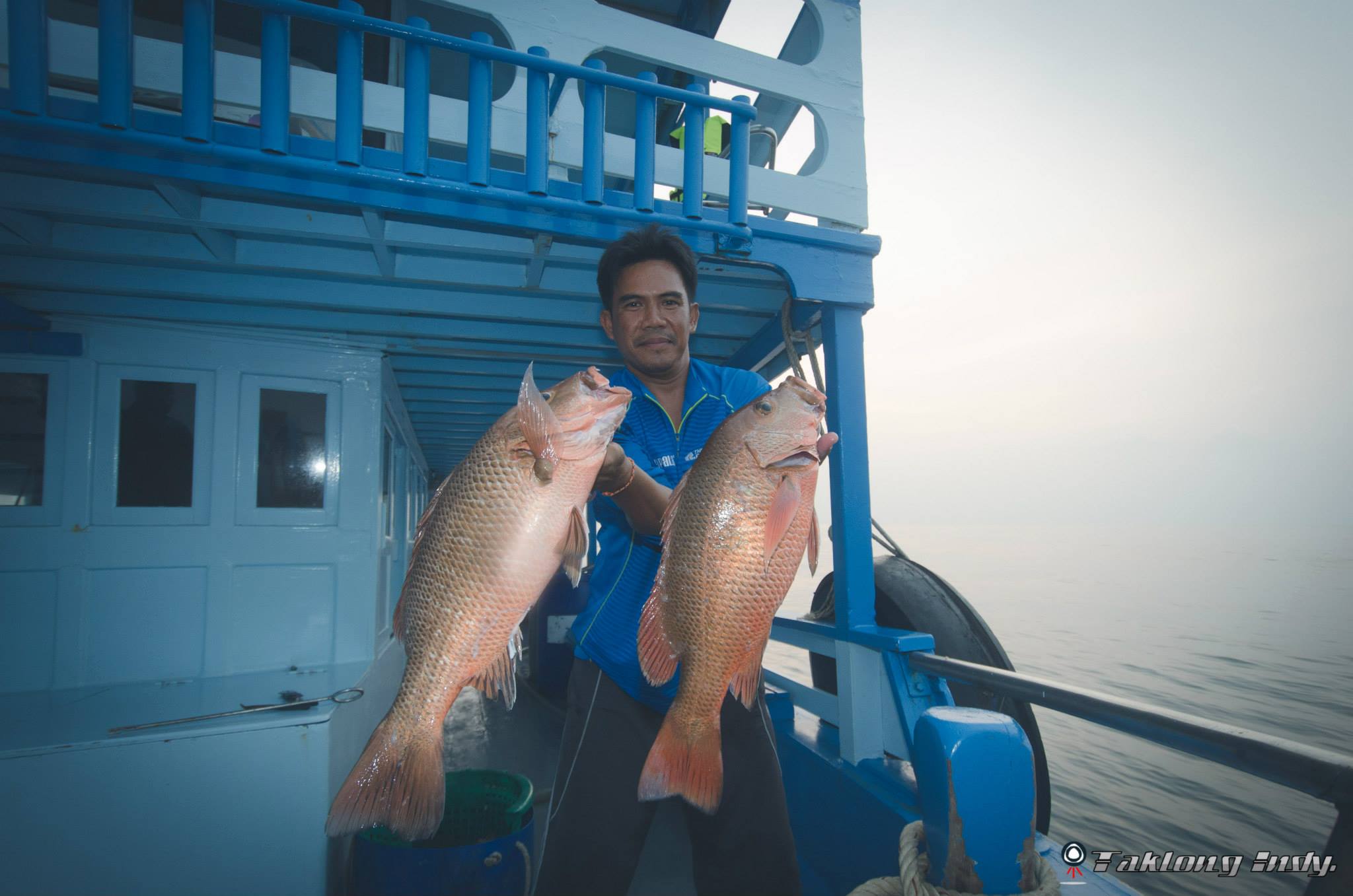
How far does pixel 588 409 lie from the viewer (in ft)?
5.79

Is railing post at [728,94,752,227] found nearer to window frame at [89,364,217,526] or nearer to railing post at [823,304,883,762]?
railing post at [823,304,883,762]

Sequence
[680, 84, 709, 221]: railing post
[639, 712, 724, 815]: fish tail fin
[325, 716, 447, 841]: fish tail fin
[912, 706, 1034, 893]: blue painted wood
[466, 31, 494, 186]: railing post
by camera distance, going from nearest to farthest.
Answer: [912, 706, 1034, 893]: blue painted wood → [325, 716, 447, 841]: fish tail fin → [639, 712, 724, 815]: fish tail fin → [466, 31, 494, 186]: railing post → [680, 84, 709, 221]: railing post

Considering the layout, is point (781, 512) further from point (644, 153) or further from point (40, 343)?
point (40, 343)

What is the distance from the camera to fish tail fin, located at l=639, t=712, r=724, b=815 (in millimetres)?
1688

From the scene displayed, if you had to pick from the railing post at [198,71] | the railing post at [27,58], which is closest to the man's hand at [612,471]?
the railing post at [198,71]

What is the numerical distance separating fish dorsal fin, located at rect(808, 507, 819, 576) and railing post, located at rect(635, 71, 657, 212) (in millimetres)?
1555

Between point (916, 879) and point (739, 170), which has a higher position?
point (739, 170)

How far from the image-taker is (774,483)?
175 centimetres

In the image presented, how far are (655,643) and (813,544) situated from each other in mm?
561

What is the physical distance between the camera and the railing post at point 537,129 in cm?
235

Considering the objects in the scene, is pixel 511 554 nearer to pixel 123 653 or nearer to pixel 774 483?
pixel 774 483

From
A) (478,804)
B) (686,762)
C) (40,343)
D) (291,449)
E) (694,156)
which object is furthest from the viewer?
(291,449)

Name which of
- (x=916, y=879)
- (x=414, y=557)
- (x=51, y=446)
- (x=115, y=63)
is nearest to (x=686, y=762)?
(x=916, y=879)

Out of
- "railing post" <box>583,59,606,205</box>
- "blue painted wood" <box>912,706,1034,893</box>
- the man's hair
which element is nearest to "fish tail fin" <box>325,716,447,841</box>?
"blue painted wood" <box>912,706,1034,893</box>
